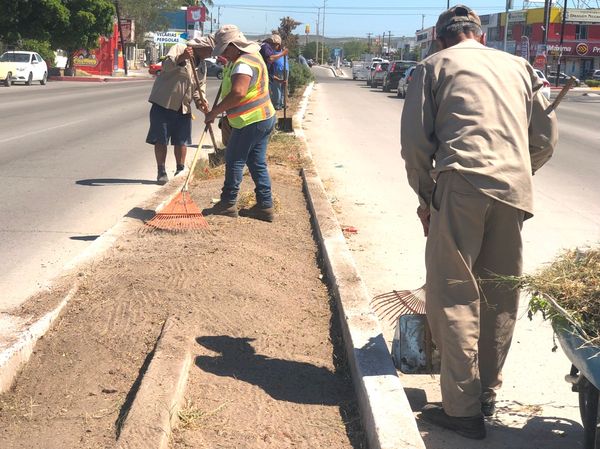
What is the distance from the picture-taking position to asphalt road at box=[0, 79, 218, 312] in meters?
6.98

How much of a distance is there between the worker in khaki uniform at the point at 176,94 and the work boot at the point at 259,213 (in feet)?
6.62

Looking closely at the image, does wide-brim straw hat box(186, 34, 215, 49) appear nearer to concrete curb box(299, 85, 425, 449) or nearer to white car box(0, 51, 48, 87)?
concrete curb box(299, 85, 425, 449)

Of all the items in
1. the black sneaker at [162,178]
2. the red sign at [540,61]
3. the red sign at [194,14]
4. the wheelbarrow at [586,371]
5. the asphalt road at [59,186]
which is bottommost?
the asphalt road at [59,186]

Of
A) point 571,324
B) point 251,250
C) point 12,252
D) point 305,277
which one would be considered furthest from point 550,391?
point 12,252

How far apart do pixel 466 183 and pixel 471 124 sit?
268 millimetres

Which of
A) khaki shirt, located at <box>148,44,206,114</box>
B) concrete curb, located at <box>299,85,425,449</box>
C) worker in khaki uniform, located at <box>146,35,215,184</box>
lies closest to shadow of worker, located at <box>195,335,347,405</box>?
concrete curb, located at <box>299,85,425,449</box>

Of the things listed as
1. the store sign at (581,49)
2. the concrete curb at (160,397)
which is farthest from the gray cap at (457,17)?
the store sign at (581,49)

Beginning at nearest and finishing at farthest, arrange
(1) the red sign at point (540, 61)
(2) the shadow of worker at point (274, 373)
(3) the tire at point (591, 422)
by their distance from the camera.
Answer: (3) the tire at point (591, 422) < (2) the shadow of worker at point (274, 373) < (1) the red sign at point (540, 61)

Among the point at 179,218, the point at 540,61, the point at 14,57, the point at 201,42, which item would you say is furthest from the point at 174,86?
the point at 540,61

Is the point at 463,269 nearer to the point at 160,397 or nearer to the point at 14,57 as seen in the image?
the point at 160,397

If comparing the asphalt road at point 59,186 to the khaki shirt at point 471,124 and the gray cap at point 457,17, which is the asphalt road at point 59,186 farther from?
the gray cap at point 457,17

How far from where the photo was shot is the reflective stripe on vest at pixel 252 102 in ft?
23.7

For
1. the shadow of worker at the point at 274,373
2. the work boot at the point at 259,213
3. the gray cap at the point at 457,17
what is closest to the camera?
the gray cap at the point at 457,17

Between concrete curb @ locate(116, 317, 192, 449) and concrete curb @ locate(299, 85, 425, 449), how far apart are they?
884mm
